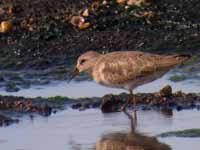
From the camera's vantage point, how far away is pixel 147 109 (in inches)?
461

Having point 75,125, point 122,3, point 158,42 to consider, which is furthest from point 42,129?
point 122,3

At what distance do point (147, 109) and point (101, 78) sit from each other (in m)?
0.75

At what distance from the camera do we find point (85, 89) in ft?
41.9

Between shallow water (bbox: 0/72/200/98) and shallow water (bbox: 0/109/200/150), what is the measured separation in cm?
92

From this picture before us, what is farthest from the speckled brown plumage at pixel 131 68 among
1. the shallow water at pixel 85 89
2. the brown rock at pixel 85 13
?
the brown rock at pixel 85 13

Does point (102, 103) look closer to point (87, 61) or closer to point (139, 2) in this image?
point (87, 61)

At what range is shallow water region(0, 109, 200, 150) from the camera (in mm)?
9883

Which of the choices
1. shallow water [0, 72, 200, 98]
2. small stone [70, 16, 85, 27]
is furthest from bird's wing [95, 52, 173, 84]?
small stone [70, 16, 85, 27]

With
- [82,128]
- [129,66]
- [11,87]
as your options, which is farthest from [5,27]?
[82,128]

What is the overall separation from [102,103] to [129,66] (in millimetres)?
604

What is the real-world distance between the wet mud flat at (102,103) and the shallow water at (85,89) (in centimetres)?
42

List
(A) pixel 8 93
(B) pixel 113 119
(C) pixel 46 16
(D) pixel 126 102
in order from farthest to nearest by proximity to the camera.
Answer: (C) pixel 46 16 → (A) pixel 8 93 → (D) pixel 126 102 → (B) pixel 113 119

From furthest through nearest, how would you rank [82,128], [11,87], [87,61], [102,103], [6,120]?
1. [11,87]
2. [87,61]
3. [102,103]
4. [6,120]
5. [82,128]

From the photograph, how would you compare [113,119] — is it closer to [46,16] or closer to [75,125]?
[75,125]
